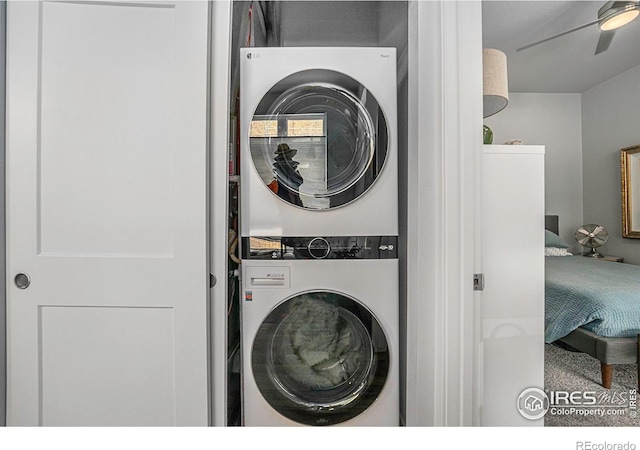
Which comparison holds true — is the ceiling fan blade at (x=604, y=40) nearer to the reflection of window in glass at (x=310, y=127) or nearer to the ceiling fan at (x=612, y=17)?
the ceiling fan at (x=612, y=17)

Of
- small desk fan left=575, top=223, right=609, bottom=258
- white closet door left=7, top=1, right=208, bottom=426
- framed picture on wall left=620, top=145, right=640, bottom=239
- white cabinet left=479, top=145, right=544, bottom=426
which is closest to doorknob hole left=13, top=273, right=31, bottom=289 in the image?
white closet door left=7, top=1, right=208, bottom=426

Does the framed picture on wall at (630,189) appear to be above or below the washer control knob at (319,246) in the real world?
above

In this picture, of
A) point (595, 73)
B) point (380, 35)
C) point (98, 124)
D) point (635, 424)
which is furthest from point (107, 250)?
point (635, 424)

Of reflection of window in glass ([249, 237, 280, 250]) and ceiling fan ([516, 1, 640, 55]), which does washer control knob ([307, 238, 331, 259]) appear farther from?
ceiling fan ([516, 1, 640, 55])

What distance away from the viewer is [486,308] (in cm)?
127

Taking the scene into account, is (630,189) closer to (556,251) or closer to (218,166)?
(556,251)

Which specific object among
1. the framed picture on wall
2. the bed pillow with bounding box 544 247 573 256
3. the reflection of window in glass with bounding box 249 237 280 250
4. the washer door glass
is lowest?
the bed pillow with bounding box 544 247 573 256

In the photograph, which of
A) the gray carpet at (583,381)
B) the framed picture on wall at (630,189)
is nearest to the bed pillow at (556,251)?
the framed picture on wall at (630,189)

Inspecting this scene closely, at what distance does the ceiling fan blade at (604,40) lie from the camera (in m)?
1.15

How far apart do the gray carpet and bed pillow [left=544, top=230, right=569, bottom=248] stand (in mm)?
324

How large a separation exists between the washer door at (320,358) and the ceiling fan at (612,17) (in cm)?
115

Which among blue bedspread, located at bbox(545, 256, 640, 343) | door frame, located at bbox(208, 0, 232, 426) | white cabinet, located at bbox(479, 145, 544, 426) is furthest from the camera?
door frame, located at bbox(208, 0, 232, 426)

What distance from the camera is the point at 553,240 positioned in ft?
3.95

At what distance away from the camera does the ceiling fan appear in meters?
1.15
